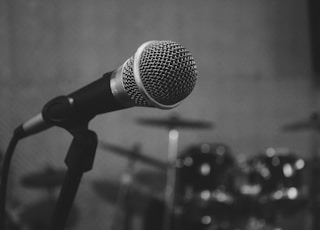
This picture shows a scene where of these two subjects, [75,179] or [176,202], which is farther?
[176,202]

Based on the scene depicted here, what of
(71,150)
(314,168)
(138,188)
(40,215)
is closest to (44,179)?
(40,215)

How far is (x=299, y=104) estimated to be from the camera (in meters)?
3.68

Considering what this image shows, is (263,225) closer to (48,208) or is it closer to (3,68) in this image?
(48,208)

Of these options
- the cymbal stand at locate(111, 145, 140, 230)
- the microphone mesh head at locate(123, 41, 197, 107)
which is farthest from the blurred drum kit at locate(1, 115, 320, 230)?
the microphone mesh head at locate(123, 41, 197, 107)

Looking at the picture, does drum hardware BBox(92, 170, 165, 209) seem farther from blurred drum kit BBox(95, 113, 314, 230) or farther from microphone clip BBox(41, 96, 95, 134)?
microphone clip BBox(41, 96, 95, 134)

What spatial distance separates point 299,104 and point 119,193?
2.04 metres

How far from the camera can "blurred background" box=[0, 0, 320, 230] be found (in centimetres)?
318

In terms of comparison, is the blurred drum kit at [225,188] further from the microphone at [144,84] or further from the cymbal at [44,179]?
the microphone at [144,84]

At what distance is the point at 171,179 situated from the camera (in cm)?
312

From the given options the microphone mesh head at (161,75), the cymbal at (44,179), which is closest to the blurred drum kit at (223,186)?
the cymbal at (44,179)

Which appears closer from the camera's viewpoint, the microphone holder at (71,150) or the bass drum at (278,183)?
the microphone holder at (71,150)

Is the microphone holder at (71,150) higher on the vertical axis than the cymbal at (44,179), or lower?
higher

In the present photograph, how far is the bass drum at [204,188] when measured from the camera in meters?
2.56

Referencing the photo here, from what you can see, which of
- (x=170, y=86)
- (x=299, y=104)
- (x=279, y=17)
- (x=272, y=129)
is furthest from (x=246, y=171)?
(x=170, y=86)
